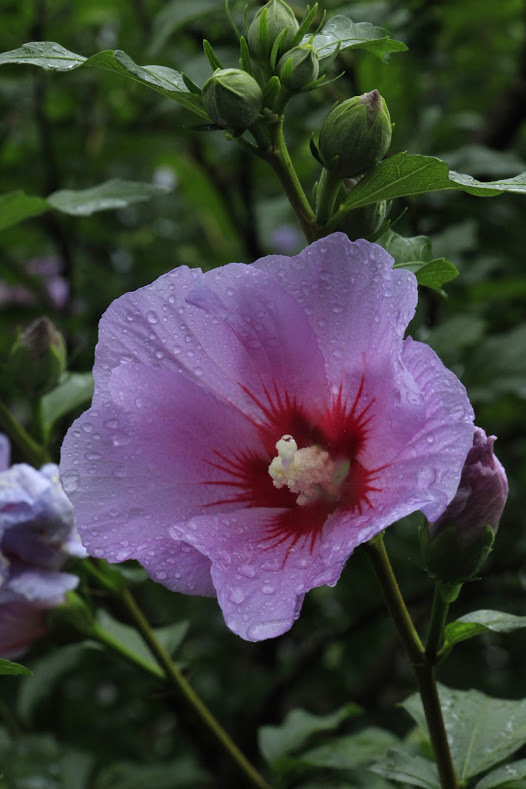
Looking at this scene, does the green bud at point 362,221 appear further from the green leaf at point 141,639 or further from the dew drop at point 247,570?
the green leaf at point 141,639

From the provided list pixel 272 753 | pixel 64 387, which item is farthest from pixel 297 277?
pixel 272 753

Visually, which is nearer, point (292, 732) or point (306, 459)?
point (306, 459)

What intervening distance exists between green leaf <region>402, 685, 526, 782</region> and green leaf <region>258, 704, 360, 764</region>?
0.33 meters

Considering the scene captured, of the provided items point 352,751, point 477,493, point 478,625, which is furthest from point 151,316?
point 352,751

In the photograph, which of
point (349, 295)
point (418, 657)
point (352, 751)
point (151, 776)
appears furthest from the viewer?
point (151, 776)

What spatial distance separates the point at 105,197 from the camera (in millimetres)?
1559

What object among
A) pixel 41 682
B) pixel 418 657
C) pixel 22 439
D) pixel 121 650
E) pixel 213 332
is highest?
pixel 213 332

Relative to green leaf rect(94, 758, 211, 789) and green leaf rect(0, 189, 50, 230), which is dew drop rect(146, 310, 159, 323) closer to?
green leaf rect(0, 189, 50, 230)

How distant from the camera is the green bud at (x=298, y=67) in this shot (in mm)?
989

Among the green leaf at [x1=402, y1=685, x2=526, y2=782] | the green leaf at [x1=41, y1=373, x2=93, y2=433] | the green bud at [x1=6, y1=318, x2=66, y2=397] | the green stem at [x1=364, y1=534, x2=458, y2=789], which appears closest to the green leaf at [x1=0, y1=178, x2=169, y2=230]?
the green bud at [x1=6, y1=318, x2=66, y2=397]

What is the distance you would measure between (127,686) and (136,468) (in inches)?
71.9

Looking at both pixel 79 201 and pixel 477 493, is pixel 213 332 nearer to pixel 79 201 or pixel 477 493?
pixel 477 493

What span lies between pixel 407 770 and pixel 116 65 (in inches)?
36.5

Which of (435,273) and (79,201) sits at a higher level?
(435,273)
